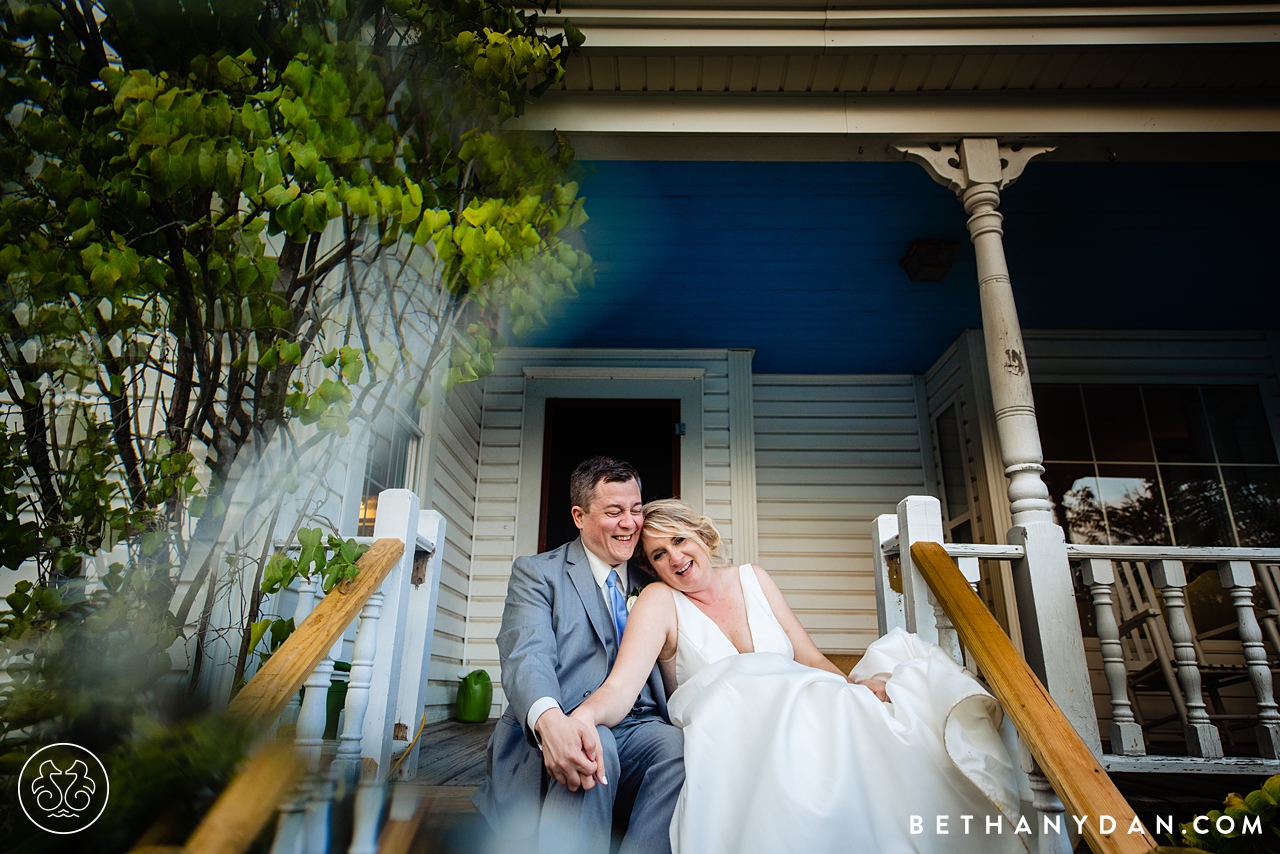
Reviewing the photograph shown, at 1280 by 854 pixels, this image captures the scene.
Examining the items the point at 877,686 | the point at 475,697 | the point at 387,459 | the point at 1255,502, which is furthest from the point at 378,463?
the point at 1255,502

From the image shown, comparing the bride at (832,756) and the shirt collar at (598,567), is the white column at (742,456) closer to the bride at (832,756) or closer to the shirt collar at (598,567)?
the shirt collar at (598,567)

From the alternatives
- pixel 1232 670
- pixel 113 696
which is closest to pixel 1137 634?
pixel 1232 670

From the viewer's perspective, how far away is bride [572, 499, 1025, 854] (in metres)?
1.42

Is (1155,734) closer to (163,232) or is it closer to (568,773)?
(568,773)

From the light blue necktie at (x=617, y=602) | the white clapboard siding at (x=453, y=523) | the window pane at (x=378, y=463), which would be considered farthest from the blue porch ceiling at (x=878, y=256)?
the light blue necktie at (x=617, y=602)

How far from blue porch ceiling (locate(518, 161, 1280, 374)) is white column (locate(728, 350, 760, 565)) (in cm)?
21

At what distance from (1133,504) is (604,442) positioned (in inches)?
140

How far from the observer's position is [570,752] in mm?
1524

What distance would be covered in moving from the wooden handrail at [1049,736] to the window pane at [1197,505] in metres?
3.80

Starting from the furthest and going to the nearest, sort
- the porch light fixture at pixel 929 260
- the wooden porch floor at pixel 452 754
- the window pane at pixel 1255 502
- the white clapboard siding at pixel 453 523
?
the window pane at pixel 1255 502 < the white clapboard siding at pixel 453 523 < the porch light fixture at pixel 929 260 < the wooden porch floor at pixel 452 754

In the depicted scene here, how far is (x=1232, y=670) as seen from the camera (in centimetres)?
345

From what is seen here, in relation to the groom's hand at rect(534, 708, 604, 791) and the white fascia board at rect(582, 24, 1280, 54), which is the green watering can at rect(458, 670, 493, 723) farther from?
the white fascia board at rect(582, 24, 1280, 54)

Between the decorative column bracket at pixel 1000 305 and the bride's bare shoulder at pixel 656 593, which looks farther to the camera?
the decorative column bracket at pixel 1000 305

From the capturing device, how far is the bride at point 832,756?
1417mm
